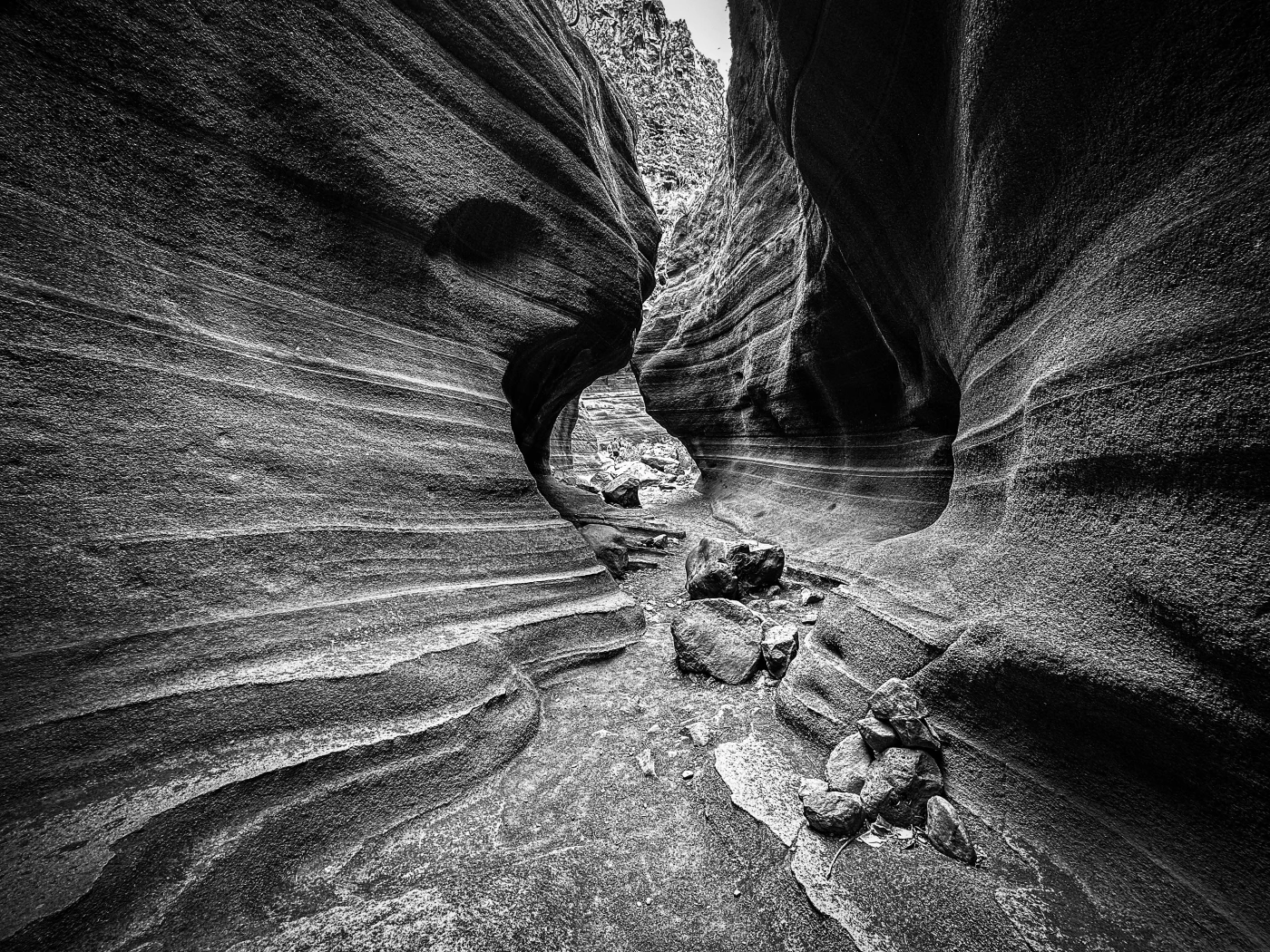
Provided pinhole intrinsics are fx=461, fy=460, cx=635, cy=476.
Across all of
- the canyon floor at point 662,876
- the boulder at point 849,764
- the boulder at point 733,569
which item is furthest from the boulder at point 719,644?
the boulder at point 849,764

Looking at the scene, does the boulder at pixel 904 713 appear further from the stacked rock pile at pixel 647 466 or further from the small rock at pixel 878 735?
the stacked rock pile at pixel 647 466

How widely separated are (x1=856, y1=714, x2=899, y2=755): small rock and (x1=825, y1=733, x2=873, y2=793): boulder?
1.6 inches

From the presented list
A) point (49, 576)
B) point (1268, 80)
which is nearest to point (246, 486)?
point (49, 576)

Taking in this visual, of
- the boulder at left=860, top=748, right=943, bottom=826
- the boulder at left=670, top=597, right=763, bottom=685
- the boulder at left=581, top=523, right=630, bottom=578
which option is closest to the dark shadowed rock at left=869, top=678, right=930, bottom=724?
the boulder at left=860, top=748, right=943, bottom=826

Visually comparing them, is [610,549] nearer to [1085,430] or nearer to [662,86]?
[1085,430]

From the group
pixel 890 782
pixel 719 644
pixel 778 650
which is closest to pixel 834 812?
pixel 890 782

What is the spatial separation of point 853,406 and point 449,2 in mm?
6666

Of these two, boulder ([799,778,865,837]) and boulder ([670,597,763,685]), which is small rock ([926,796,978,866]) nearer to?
boulder ([799,778,865,837])

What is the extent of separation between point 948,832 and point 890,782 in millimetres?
243

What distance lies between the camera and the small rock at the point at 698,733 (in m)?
2.63

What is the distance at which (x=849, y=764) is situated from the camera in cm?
218

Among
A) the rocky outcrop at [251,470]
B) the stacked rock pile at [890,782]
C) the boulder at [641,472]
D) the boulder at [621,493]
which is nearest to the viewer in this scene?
the rocky outcrop at [251,470]

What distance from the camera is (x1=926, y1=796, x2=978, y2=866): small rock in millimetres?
1771

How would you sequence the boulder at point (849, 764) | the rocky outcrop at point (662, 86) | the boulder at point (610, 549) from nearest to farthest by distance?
the boulder at point (849, 764) < the boulder at point (610, 549) < the rocky outcrop at point (662, 86)
